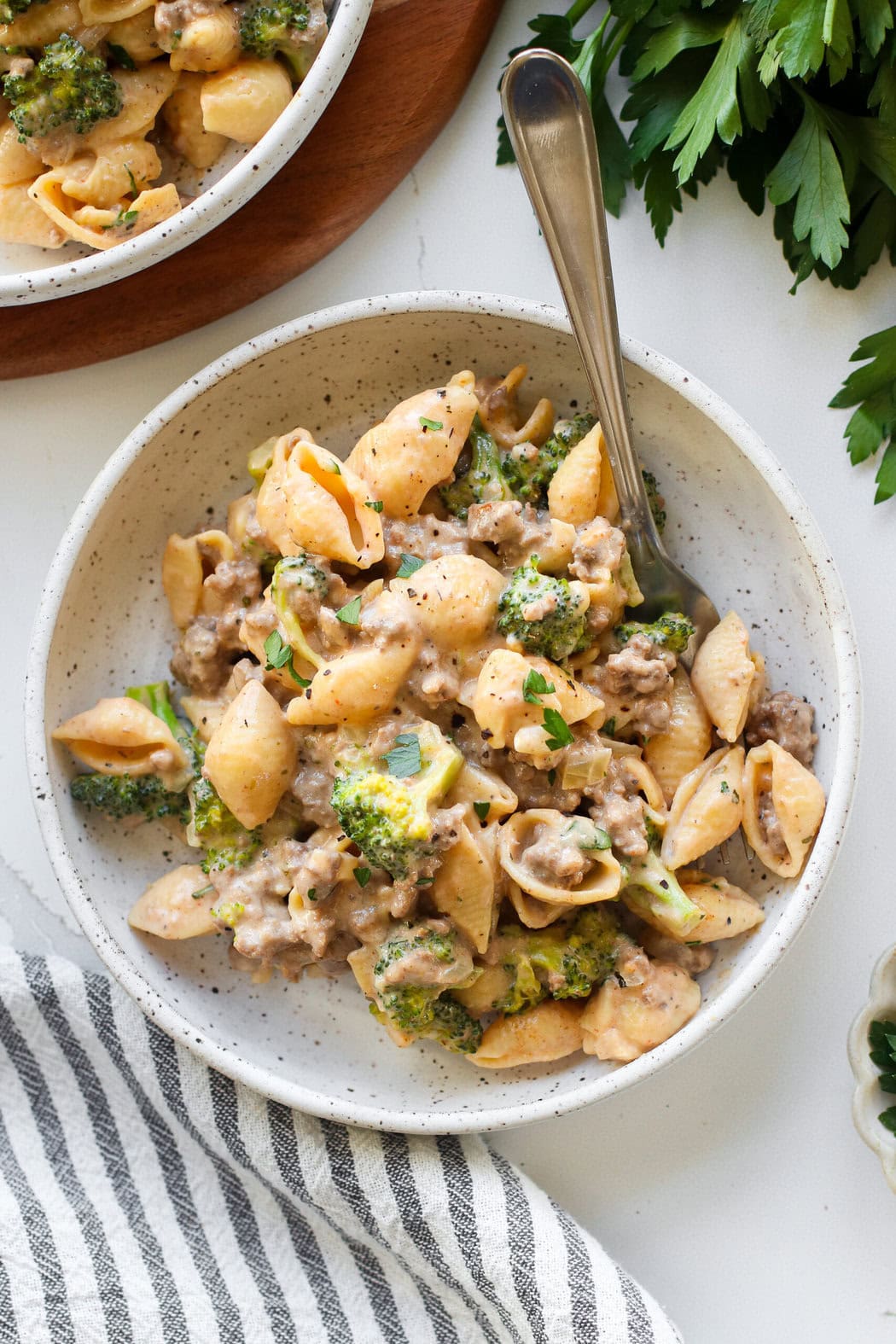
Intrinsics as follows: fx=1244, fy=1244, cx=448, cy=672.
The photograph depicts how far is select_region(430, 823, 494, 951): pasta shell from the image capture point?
6.70 feet

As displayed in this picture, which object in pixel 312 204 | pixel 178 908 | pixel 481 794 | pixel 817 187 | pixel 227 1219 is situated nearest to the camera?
pixel 481 794

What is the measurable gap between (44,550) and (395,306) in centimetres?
92

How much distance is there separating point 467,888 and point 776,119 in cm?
153

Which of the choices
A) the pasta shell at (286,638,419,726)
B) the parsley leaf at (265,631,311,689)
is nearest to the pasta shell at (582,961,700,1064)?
the pasta shell at (286,638,419,726)

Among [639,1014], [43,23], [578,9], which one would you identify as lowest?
[639,1014]

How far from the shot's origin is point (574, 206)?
206cm

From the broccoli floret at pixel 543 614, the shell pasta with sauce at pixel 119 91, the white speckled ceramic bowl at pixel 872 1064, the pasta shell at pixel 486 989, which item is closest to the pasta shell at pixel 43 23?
the shell pasta with sauce at pixel 119 91

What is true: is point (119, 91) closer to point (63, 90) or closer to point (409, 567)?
point (63, 90)

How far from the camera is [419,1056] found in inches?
95.0

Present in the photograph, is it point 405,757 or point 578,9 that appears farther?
point 578,9

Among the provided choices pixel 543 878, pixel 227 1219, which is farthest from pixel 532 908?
pixel 227 1219

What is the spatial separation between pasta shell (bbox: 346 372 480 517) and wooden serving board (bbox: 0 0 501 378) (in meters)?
0.52

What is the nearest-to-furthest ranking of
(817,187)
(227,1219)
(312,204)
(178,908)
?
(817,187)
(178,908)
(312,204)
(227,1219)

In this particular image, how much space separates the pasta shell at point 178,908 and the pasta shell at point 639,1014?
730 mm
